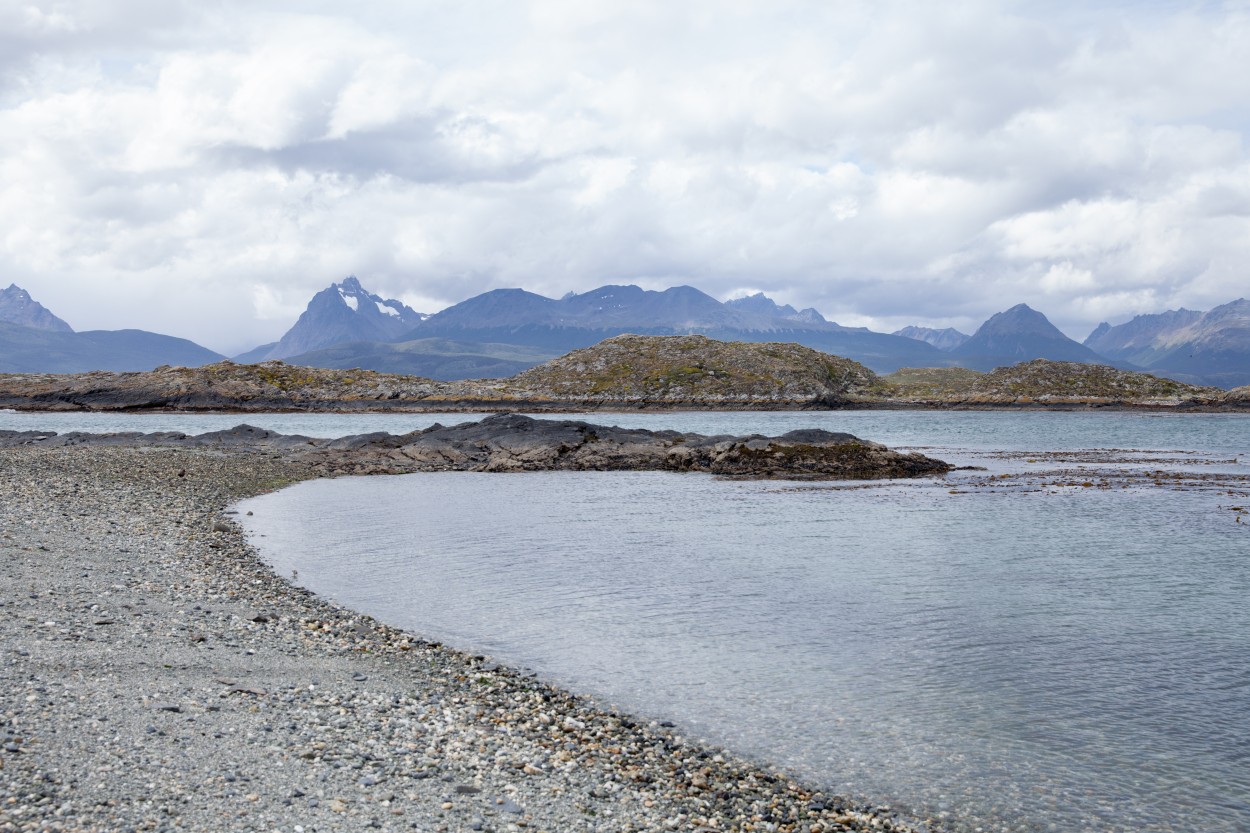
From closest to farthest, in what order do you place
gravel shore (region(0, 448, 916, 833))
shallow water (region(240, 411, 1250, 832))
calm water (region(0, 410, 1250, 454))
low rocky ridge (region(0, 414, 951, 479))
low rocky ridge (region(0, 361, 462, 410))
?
gravel shore (region(0, 448, 916, 833)), shallow water (region(240, 411, 1250, 832)), low rocky ridge (region(0, 414, 951, 479)), calm water (region(0, 410, 1250, 454)), low rocky ridge (region(0, 361, 462, 410))

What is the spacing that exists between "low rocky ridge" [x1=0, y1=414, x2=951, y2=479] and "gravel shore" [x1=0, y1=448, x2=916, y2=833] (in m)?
45.9

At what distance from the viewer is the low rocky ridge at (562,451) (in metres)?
63.6

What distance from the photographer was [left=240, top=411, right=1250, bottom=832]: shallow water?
13.2 m

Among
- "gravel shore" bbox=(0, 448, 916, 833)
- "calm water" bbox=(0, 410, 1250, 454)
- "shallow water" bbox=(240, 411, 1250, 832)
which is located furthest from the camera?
"calm water" bbox=(0, 410, 1250, 454)

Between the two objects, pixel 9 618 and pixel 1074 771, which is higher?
pixel 9 618

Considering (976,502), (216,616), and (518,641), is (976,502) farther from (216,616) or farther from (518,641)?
(216,616)

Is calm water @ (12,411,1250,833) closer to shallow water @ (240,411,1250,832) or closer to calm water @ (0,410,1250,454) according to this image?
shallow water @ (240,411,1250,832)

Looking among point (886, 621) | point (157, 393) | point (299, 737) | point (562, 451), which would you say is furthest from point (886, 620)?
point (157, 393)

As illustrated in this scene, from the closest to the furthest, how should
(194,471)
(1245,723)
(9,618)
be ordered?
(1245,723), (9,618), (194,471)

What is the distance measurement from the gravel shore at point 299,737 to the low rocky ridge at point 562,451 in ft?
151

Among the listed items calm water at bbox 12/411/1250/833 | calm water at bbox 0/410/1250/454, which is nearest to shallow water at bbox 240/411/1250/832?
calm water at bbox 12/411/1250/833

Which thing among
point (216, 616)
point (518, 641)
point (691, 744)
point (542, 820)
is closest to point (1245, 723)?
point (691, 744)

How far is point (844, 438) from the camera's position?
6681 cm

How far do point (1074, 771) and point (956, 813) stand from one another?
2.77m
